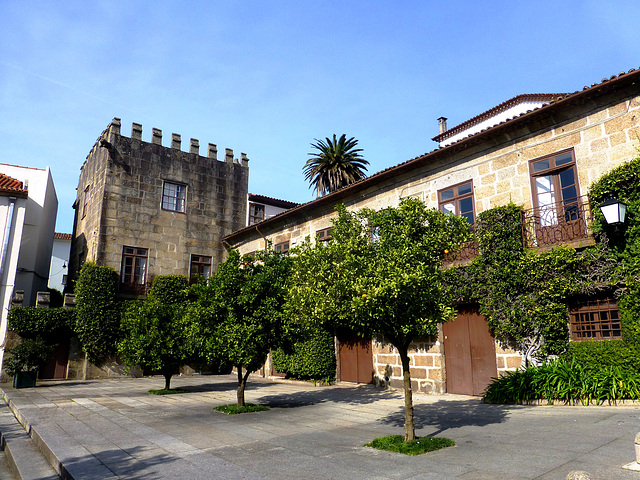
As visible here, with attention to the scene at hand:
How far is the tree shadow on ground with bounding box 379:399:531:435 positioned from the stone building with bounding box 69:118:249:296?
16565 mm

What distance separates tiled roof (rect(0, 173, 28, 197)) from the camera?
2027 cm

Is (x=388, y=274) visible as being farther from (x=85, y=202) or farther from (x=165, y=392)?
(x=85, y=202)

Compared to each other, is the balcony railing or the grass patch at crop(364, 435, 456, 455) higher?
the balcony railing

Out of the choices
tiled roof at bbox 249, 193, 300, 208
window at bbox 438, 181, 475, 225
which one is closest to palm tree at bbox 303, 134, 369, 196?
tiled roof at bbox 249, 193, 300, 208

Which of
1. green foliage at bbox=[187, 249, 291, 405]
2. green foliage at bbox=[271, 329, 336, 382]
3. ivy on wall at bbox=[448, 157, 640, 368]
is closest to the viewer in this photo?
ivy on wall at bbox=[448, 157, 640, 368]

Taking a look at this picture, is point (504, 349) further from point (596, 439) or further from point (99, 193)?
point (99, 193)

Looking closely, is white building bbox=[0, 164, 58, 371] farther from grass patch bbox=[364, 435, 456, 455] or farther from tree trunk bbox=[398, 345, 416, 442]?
tree trunk bbox=[398, 345, 416, 442]

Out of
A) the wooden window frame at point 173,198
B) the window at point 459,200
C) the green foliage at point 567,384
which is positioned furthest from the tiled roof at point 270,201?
the green foliage at point 567,384

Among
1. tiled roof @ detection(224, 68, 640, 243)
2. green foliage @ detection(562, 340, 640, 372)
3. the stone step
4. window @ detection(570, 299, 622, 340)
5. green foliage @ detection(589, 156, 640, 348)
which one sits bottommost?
the stone step

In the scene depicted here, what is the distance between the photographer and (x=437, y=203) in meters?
13.9

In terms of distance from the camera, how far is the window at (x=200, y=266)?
958 inches

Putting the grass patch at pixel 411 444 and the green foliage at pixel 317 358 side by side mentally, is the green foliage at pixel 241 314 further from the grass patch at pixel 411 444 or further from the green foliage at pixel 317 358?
the green foliage at pixel 317 358

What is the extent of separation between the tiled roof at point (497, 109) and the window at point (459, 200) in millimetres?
12513

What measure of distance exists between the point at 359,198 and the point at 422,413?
8.71 meters
